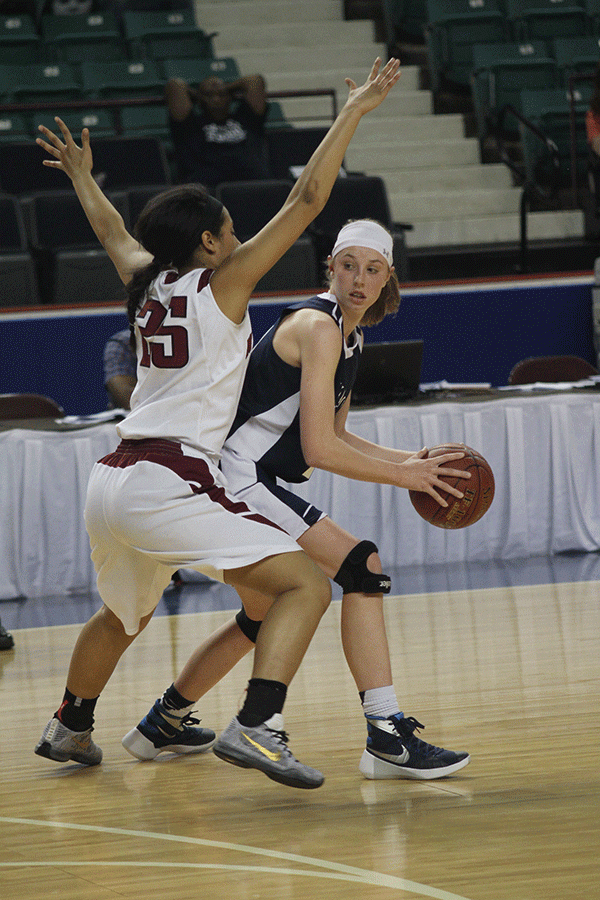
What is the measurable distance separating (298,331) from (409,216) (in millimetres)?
8152

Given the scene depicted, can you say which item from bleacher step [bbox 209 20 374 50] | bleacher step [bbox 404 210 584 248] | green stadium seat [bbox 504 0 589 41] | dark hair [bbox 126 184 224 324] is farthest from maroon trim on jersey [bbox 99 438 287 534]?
green stadium seat [bbox 504 0 589 41]

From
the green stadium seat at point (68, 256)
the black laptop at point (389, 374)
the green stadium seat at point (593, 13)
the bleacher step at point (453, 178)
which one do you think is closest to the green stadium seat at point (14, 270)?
the green stadium seat at point (68, 256)

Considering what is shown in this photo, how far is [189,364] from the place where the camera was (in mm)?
2773

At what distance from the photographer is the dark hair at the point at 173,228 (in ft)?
9.37

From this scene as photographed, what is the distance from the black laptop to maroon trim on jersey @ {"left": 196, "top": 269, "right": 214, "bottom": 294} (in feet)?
10.9

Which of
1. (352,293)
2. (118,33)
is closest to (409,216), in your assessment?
(118,33)

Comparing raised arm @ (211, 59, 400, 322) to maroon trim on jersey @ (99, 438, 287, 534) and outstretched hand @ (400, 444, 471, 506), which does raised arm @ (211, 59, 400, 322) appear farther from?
outstretched hand @ (400, 444, 471, 506)

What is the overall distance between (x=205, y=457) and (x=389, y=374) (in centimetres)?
361

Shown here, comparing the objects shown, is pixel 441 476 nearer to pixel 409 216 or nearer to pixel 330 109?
pixel 409 216

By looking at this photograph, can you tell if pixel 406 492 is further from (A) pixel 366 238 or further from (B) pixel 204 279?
(B) pixel 204 279

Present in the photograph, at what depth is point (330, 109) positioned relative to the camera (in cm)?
1158

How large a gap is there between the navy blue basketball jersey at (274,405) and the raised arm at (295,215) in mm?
274

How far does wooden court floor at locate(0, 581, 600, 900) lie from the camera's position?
2219 millimetres

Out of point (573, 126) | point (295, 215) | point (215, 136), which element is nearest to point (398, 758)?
point (295, 215)
